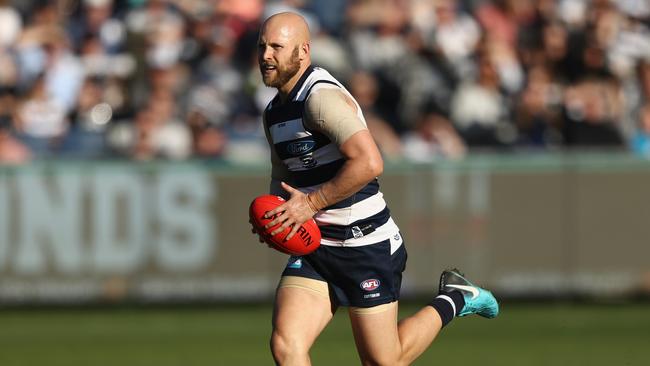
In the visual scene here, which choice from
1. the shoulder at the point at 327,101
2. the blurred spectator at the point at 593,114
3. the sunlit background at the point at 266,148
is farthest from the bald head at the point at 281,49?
the blurred spectator at the point at 593,114

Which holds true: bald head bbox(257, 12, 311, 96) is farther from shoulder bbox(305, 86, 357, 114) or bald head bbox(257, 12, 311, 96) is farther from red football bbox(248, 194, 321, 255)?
red football bbox(248, 194, 321, 255)

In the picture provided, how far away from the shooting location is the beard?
7.05 meters

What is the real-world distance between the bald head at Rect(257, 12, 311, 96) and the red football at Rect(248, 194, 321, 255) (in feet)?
2.02

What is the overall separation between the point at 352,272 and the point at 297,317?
42 centimetres

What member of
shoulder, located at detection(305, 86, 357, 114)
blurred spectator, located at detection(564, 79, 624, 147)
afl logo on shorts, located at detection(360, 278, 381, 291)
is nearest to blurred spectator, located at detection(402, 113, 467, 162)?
blurred spectator, located at detection(564, 79, 624, 147)

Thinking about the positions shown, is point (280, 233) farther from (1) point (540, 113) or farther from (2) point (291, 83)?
(1) point (540, 113)

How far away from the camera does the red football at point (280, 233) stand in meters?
6.99

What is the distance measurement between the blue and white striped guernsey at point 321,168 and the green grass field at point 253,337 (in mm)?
3729

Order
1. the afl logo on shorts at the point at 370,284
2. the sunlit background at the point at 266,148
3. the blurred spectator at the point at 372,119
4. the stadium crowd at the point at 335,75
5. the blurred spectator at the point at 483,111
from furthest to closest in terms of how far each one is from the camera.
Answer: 1. the blurred spectator at the point at 483,111
2. the stadium crowd at the point at 335,75
3. the blurred spectator at the point at 372,119
4. the sunlit background at the point at 266,148
5. the afl logo on shorts at the point at 370,284

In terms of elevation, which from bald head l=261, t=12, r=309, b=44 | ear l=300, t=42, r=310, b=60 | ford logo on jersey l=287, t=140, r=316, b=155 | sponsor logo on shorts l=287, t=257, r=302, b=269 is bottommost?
sponsor logo on shorts l=287, t=257, r=302, b=269

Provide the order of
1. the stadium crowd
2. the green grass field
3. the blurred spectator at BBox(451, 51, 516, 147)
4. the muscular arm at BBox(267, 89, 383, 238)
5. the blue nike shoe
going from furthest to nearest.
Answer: the blurred spectator at BBox(451, 51, 516, 147) → the stadium crowd → the green grass field → the blue nike shoe → the muscular arm at BBox(267, 89, 383, 238)

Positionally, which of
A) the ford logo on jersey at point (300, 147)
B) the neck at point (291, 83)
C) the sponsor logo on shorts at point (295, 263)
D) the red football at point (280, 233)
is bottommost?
the sponsor logo on shorts at point (295, 263)

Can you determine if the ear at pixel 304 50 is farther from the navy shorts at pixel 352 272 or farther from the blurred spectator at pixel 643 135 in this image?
the blurred spectator at pixel 643 135

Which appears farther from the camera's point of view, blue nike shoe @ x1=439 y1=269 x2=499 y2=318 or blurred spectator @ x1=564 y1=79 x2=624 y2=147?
blurred spectator @ x1=564 y1=79 x2=624 y2=147
